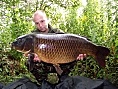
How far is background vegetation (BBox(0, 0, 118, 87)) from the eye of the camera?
11.5ft

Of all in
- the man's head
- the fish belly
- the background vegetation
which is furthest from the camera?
the background vegetation

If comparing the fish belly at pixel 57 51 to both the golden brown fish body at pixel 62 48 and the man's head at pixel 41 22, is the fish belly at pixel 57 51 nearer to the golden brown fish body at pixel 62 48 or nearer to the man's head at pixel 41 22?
the golden brown fish body at pixel 62 48

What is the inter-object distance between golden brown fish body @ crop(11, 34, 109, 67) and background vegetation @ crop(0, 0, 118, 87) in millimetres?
A: 483

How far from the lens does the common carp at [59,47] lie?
108 inches

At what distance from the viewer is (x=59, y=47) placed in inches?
109

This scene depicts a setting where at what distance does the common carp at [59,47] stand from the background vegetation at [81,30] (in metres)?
0.49

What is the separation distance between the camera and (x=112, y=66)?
3.50 m

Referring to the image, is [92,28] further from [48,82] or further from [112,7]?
[48,82]

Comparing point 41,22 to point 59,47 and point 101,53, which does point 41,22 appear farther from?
point 101,53

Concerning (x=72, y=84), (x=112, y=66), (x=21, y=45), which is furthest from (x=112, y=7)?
(x=21, y=45)

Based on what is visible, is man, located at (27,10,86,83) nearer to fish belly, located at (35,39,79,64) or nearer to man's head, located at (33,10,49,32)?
man's head, located at (33,10,49,32)

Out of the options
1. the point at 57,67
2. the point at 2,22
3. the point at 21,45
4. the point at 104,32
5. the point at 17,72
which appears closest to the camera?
the point at 21,45

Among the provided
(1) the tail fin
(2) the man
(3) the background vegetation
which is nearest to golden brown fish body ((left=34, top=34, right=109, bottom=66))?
(1) the tail fin

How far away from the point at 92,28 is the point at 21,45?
1164mm
